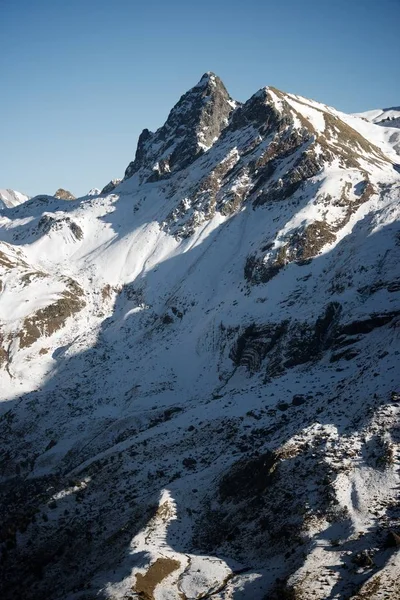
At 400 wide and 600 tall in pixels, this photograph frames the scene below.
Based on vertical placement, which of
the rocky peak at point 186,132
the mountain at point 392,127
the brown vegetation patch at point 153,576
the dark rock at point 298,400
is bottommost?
the dark rock at point 298,400

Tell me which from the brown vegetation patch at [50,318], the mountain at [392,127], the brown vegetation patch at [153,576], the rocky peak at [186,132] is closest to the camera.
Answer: the brown vegetation patch at [153,576]

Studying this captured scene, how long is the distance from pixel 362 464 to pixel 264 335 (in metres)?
31.1

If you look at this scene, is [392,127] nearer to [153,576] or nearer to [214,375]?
[214,375]

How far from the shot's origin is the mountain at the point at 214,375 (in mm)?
27062

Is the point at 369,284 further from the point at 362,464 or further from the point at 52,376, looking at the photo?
the point at 52,376

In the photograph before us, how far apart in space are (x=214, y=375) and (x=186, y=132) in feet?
311

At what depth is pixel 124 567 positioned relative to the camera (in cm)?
2639

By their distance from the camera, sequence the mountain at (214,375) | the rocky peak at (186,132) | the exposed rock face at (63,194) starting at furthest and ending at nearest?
the exposed rock face at (63,194) → the rocky peak at (186,132) → the mountain at (214,375)

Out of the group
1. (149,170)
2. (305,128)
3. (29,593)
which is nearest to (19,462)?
(29,593)

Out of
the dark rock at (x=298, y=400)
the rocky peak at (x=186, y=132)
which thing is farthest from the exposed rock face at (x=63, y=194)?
the dark rock at (x=298, y=400)

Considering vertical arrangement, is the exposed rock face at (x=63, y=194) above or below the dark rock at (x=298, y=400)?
above

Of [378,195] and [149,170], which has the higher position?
[149,170]

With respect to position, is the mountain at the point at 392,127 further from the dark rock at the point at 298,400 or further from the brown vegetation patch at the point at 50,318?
the dark rock at the point at 298,400

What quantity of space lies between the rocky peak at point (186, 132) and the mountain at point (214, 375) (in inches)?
56.8
